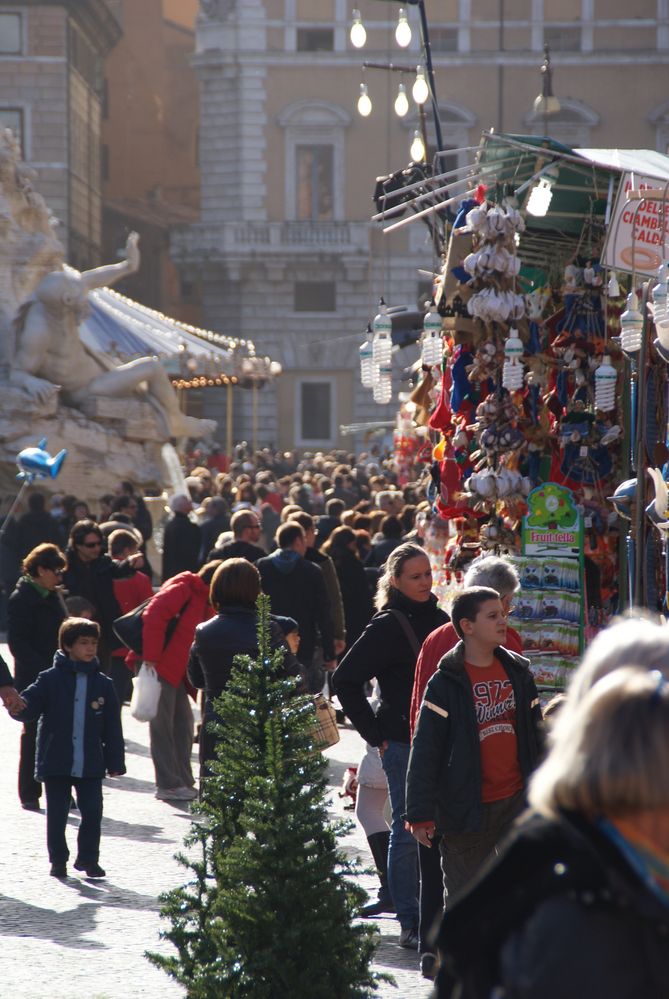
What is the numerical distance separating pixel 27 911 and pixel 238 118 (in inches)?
1607

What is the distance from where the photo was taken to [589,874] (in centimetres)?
222

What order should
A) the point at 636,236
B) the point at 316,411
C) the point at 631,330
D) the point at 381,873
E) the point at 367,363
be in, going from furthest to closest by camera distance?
the point at 316,411 < the point at 367,363 < the point at 636,236 < the point at 631,330 < the point at 381,873

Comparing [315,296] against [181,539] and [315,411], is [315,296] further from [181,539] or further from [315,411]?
[181,539]

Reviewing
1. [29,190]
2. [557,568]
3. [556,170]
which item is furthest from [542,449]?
[29,190]

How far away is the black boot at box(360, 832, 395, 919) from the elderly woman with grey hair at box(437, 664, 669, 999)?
4.76 meters

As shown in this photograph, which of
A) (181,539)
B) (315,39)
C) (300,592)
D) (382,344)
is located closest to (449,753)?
(300,592)

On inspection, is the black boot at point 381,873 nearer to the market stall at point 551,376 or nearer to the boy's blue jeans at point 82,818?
the boy's blue jeans at point 82,818

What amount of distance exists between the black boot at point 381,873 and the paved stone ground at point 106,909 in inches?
2.6

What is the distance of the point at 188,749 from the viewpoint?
9.73 metres

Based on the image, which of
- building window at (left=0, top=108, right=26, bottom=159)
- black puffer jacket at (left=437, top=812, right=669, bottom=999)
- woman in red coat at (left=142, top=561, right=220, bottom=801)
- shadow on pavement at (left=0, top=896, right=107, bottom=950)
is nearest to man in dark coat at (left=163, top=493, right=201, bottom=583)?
woman in red coat at (left=142, top=561, right=220, bottom=801)

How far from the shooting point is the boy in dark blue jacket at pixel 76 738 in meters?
7.67

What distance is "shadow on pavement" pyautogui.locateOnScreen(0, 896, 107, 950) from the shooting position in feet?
21.4

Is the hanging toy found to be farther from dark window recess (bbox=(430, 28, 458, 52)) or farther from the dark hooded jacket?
dark window recess (bbox=(430, 28, 458, 52))

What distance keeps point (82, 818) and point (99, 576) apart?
3.92 m
